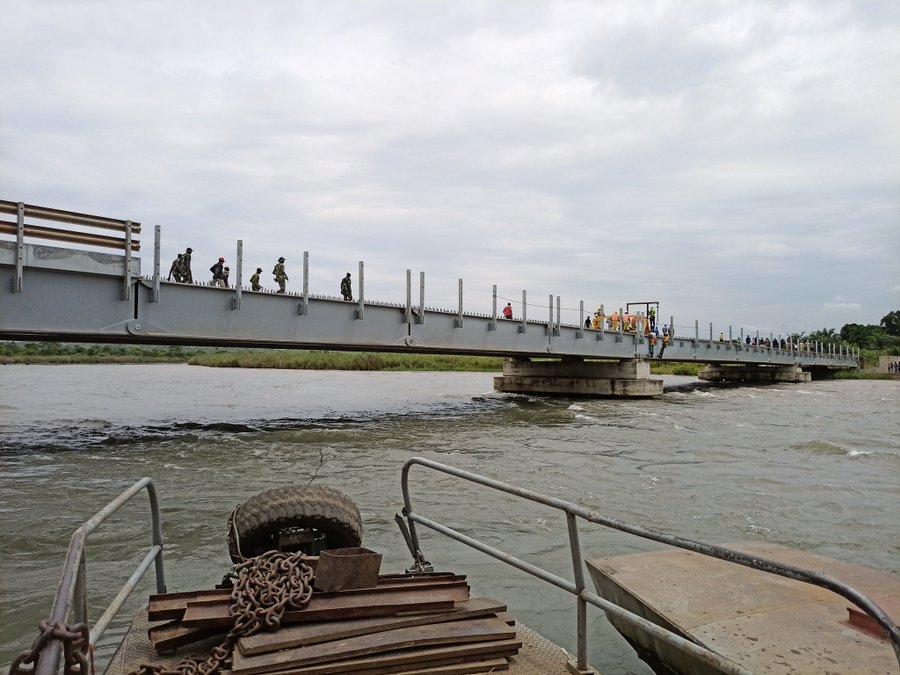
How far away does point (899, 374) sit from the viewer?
71.3 m

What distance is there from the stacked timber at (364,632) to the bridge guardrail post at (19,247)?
12456mm

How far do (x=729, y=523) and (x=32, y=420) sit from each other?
69.7 ft

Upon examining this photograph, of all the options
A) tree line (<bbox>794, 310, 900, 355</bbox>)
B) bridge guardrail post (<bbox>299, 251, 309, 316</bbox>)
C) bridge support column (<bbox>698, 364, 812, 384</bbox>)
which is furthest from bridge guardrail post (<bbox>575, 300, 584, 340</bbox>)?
tree line (<bbox>794, 310, 900, 355</bbox>)

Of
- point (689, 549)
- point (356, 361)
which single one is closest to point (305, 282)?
point (689, 549)

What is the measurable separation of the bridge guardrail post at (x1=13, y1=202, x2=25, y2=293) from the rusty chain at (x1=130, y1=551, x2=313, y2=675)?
12.7 m

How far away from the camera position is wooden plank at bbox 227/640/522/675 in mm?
2846

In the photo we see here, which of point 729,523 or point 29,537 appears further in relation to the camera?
point 729,523

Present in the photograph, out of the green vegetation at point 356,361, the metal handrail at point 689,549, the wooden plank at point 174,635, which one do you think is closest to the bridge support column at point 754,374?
the green vegetation at point 356,361

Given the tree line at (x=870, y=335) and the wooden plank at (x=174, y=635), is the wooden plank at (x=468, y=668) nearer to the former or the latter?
the wooden plank at (x=174, y=635)

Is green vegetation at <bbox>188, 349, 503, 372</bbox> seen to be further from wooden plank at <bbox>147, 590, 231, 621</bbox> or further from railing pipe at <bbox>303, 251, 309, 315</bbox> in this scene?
wooden plank at <bbox>147, 590, 231, 621</bbox>

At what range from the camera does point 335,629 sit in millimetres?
3084

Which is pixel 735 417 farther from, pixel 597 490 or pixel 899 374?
pixel 899 374

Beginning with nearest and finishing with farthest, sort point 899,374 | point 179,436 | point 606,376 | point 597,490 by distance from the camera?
1. point 597,490
2. point 179,436
3. point 606,376
4. point 899,374

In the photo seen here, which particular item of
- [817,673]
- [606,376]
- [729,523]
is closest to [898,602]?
[817,673]
